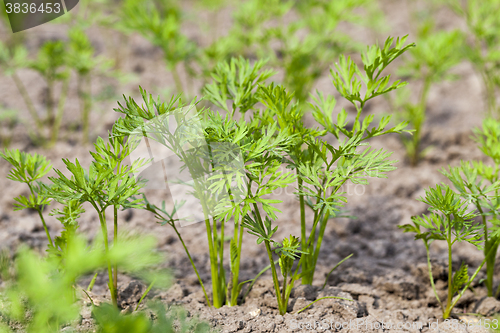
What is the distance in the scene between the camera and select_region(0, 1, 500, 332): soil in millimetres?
1197

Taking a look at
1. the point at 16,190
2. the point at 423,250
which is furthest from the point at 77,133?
the point at 423,250

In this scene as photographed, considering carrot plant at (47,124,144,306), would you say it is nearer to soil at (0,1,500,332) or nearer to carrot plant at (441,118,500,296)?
soil at (0,1,500,332)

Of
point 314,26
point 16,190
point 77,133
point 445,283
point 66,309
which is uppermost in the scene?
point 314,26

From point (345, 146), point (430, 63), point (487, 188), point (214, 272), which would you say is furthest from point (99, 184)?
point (430, 63)

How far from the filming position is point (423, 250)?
1.67m

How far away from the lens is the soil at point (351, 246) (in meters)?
1.20

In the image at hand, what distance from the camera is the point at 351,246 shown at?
1.75 m

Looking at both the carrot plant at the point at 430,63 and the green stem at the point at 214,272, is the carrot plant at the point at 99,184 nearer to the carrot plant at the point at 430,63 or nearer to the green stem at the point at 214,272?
the green stem at the point at 214,272

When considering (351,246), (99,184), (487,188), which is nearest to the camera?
(99,184)

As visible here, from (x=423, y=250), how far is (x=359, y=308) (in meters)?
0.60

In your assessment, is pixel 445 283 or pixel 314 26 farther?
pixel 314 26

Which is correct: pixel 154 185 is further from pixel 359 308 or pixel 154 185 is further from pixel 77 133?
pixel 359 308

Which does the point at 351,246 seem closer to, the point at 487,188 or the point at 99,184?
the point at 487,188

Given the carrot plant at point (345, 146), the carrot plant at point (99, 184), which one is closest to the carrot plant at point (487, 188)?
the carrot plant at point (345, 146)
